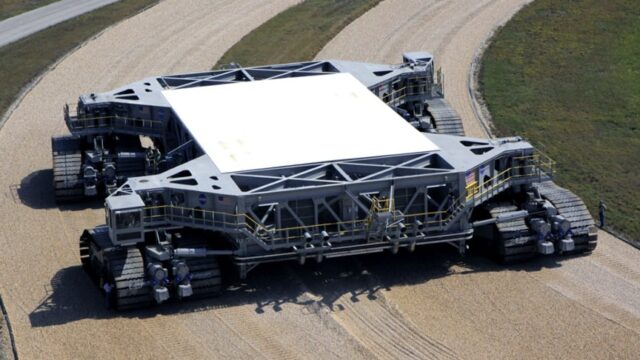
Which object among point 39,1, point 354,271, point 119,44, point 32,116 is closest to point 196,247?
point 354,271

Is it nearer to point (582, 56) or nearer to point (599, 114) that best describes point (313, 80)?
point (599, 114)

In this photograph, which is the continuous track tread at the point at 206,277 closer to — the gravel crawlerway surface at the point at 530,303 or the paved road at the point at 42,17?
the gravel crawlerway surface at the point at 530,303

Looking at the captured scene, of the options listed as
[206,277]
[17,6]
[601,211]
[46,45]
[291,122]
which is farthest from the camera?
[17,6]

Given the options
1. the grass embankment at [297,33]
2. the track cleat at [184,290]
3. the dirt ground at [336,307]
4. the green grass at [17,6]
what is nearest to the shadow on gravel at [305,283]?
the dirt ground at [336,307]

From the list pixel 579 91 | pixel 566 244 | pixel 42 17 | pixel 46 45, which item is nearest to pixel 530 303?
pixel 566 244

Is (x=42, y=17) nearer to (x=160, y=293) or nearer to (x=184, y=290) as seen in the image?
(x=184, y=290)

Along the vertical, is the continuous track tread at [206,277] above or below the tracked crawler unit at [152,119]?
below
